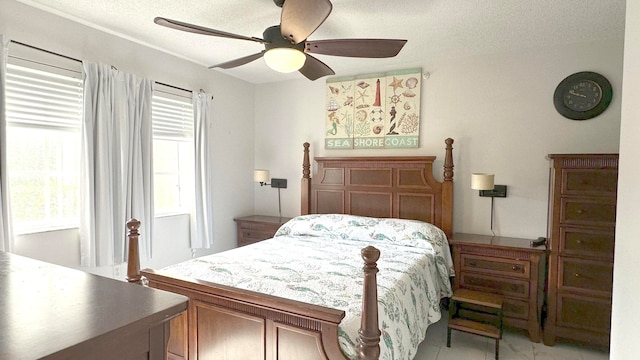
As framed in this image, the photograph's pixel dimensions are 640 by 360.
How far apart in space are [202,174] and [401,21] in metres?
2.47

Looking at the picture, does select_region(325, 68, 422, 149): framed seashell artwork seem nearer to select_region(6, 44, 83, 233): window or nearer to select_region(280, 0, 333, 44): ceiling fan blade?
select_region(280, 0, 333, 44): ceiling fan blade

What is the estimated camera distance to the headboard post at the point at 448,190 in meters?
3.27

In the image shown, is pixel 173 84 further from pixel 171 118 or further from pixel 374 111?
pixel 374 111

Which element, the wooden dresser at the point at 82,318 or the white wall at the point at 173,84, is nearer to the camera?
the wooden dresser at the point at 82,318

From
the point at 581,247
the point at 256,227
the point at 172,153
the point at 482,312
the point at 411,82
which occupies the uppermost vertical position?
the point at 411,82

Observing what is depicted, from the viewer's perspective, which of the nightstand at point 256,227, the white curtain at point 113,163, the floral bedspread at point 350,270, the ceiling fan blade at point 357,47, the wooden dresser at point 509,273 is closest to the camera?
the floral bedspread at point 350,270

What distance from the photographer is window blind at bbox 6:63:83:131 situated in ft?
7.55

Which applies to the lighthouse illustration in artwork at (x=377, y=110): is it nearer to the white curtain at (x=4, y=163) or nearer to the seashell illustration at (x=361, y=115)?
the seashell illustration at (x=361, y=115)

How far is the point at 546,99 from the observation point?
306cm

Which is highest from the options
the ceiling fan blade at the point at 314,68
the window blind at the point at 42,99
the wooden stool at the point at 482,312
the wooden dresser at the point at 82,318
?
the ceiling fan blade at the point at 314,68

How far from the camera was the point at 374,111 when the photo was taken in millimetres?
3748

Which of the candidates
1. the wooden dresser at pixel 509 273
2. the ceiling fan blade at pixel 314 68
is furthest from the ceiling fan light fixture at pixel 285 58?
the wooden dresser at pixel 509 273

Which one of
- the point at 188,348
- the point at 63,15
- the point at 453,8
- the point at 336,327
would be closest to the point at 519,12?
the point at 453,8

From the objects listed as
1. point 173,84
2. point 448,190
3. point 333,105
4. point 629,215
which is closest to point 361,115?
point 333,105
